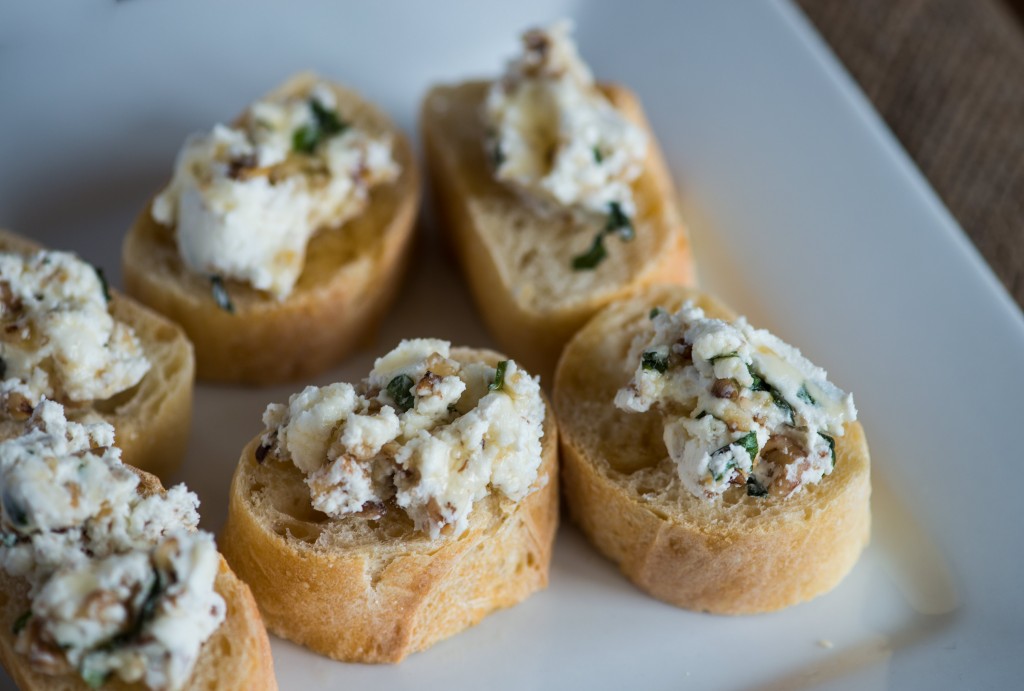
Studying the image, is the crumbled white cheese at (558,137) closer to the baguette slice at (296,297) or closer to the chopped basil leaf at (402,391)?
the baguette slice at (296,297)

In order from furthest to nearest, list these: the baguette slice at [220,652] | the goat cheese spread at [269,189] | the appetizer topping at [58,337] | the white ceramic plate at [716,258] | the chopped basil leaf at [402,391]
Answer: the goat cheese spread at [269,189] → the white ceramic plate at [716,258] → the appetizer topping at [58,337] → the chopped basil leaf at [402,391] → the baguette slice at [220,652]

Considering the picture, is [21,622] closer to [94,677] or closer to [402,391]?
[94,677]

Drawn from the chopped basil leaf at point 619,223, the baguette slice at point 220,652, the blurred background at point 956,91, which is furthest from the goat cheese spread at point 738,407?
the blurred background at point 956,91

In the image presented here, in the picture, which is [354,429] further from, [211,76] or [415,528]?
[211,76]

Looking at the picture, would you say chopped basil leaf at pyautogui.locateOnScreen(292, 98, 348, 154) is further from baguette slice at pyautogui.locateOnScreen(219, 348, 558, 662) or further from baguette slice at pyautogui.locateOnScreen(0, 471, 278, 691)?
baguette slice at pyautogui.locateOnScreen(0, 471, 278, 691)

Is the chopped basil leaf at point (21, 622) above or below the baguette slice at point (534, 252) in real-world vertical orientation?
below
